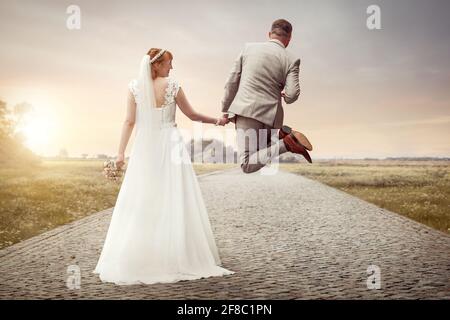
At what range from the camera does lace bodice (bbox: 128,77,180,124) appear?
7152mm

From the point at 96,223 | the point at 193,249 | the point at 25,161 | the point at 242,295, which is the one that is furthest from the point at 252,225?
the point at 25,161

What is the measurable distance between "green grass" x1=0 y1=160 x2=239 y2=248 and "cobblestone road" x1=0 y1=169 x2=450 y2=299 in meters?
0.70

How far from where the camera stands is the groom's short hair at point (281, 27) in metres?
6.73

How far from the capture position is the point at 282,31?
684 centimetres

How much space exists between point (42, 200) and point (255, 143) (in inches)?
438

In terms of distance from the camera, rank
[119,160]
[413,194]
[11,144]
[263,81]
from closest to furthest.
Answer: [263,81] → [119,160] → [413,194] → [11,144]

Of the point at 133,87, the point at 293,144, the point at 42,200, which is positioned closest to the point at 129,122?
the point at 133,87

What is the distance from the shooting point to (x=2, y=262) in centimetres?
855

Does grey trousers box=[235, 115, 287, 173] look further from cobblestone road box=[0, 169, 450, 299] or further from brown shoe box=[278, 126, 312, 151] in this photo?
cobblestone road box=[0, 169, 450, 299]

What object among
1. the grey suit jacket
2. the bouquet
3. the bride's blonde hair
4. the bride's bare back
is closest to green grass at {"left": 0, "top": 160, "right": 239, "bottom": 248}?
the bouquet

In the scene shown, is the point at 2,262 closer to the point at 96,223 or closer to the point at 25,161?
the point at 96,223

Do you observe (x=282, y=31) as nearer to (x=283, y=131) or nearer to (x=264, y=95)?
(x=264, y=95)

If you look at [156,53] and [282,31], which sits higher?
[282,31]

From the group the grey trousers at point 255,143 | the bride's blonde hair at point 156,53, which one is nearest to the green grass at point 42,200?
the bride's blonde hair at point 156,53
